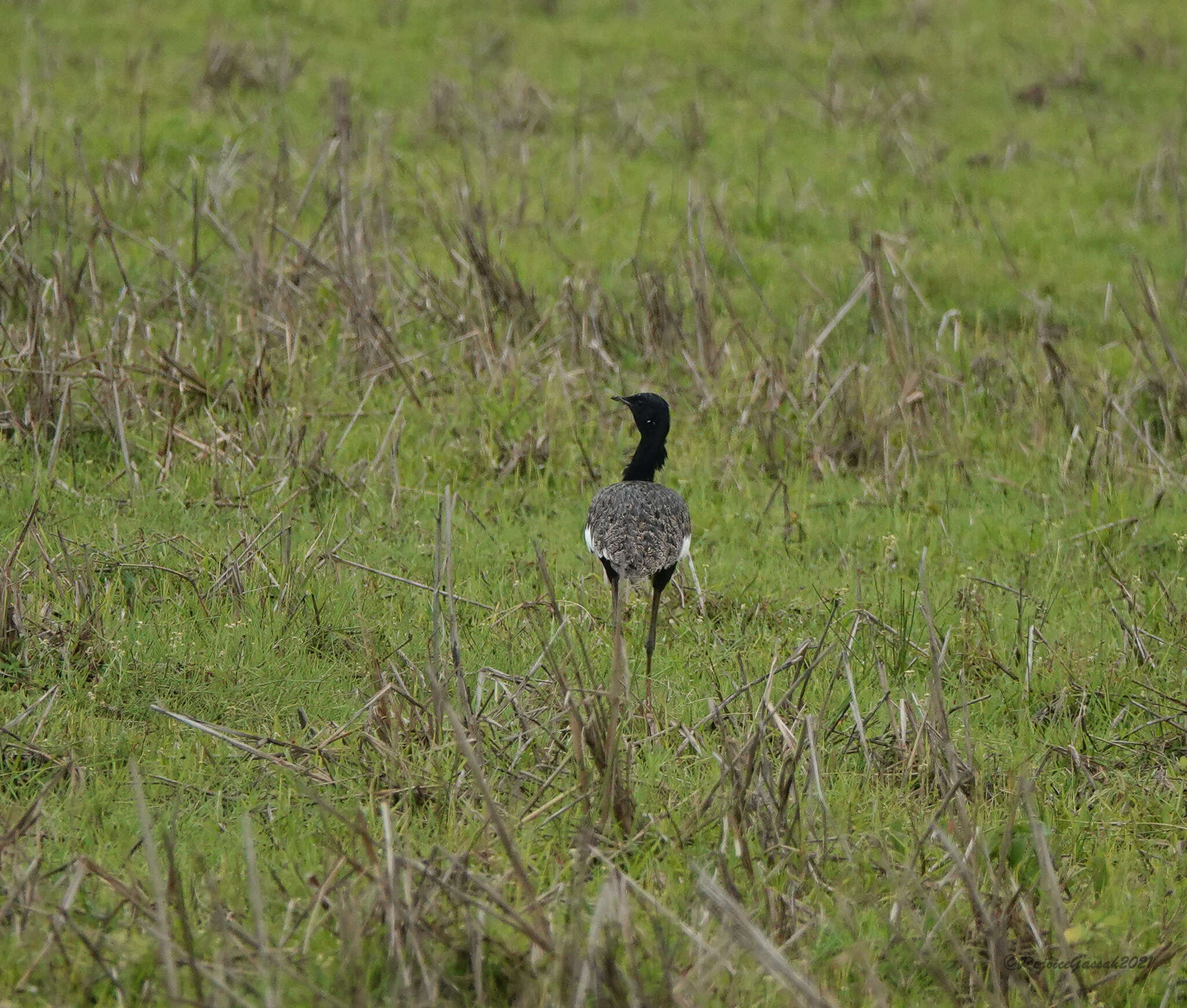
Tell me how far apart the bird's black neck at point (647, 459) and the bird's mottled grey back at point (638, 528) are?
0.32 meters

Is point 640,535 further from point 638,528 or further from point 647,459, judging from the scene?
point 647,459

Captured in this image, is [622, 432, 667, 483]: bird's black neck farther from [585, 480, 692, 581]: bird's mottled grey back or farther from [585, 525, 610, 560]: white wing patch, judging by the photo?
[585, 525, 610, 560]: white wing patch

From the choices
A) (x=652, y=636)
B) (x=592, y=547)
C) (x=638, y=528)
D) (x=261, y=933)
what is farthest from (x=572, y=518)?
(x=261, y=933)

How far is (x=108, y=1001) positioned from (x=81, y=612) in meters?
2.04

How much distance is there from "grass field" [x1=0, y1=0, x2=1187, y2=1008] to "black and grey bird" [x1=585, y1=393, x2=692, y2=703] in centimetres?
27

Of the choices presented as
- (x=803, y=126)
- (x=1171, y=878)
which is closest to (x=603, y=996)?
(x=1171, y=878)

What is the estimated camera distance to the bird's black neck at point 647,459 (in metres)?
6.28

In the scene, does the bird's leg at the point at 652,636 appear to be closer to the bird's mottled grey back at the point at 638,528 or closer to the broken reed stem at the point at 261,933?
the bird's mottled grey back at the point at 638,528

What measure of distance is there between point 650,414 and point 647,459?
0.21m

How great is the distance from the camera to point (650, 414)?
6.33m

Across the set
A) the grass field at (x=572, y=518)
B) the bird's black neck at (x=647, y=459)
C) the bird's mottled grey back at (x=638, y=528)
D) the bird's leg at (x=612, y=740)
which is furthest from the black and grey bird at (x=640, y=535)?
the bird's leg at (x=612, y=740)

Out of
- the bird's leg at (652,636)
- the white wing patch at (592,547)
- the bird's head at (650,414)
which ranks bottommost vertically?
the bird's leg at (652,636)

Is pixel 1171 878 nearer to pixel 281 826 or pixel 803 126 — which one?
pixel 281 826

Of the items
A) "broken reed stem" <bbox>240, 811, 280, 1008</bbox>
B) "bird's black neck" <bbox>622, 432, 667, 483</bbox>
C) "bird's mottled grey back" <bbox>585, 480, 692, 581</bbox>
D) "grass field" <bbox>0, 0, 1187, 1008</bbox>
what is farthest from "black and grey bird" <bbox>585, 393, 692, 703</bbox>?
"broken reed stem" <bbox>240, 811, 280, 1008</bbox>
